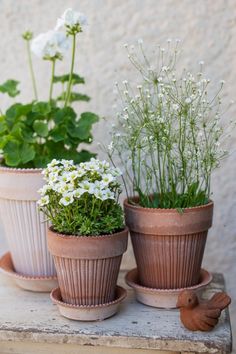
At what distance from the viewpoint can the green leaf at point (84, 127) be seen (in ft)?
5.15

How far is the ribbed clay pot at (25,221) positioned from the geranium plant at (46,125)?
0.06m

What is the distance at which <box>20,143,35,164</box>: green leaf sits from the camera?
5.03ft

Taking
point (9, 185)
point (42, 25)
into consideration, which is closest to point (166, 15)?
point (42, 25)

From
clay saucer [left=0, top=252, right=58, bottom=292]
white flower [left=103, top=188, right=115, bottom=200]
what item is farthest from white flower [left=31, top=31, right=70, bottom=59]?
clay saucer [left=0, top=252, right=58, bottom=292]

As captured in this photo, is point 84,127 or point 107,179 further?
point 84,127

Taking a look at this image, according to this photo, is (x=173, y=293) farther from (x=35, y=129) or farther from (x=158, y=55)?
(x=158, y=55)

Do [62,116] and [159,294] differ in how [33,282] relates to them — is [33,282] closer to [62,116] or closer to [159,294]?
[159,294]

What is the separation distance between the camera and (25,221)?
1.53m

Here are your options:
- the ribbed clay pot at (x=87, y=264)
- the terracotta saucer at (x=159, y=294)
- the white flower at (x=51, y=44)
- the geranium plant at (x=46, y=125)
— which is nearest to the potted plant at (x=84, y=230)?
the ribbed clay pot at (x=87, y=264)

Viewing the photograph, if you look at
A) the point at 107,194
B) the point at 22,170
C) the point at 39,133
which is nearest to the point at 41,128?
the point at 39,133

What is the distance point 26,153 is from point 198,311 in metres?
0.60

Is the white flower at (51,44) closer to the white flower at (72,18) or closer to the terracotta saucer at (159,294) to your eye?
the white flower at (72,18)

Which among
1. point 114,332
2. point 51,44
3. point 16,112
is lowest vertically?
point 114,332

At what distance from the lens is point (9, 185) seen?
4.95 ft
